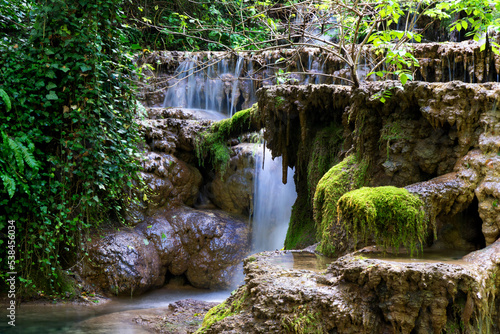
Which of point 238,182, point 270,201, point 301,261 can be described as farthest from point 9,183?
point 270,201

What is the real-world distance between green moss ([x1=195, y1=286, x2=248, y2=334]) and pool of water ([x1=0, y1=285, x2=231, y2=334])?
239 centimetres

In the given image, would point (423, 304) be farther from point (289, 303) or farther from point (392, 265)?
point (289, 303)

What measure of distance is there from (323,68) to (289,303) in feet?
29.9

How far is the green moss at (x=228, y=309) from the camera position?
A: 166 inches

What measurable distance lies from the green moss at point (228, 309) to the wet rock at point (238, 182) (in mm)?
6634

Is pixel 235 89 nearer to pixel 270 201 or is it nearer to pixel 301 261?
pixel 270 201

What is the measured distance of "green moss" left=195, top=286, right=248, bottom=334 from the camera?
421cm

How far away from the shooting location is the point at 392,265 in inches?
149

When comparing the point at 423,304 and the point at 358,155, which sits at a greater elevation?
the point at 358,155

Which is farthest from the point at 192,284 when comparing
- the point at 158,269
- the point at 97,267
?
the point at 97,267

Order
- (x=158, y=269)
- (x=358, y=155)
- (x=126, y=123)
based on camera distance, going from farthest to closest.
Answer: (x=158, y=269) → (x=126, y=123) → (x=358, y=155)

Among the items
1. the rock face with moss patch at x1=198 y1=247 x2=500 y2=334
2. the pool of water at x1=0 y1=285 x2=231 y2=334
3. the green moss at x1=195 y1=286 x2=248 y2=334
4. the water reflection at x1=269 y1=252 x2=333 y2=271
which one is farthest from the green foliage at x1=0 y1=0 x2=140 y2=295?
the rock face with moss patch at x1=198 y1=247 x2=500 y2=334

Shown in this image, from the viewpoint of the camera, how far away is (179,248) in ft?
34.3

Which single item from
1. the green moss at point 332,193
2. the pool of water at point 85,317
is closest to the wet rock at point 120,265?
the pool of water at point 85,317
